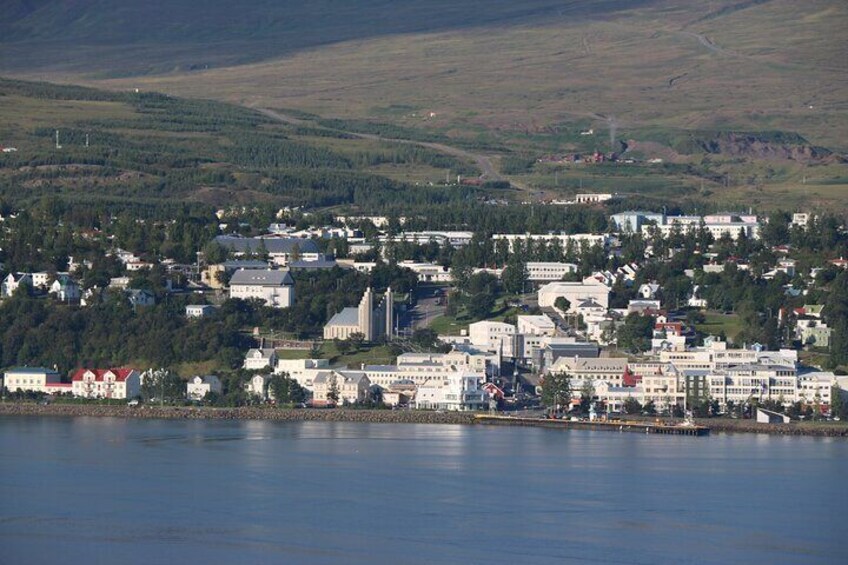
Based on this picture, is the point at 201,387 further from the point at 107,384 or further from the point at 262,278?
the point at 262,278

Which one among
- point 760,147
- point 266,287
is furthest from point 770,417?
point 760,147

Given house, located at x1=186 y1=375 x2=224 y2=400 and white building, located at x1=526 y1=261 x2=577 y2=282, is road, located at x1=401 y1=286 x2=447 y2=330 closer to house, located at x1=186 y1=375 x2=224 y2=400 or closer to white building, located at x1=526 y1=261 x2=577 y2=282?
white building, located at x1=526 y1=261 x2=577 y2=282

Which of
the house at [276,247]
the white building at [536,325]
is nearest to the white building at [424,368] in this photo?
the white building at [536,325]

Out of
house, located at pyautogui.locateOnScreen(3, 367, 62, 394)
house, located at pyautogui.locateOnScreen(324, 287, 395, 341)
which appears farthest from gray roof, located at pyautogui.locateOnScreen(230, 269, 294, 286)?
house, located at pyautogui.locateOnScreen(3, 367, 62, 394)

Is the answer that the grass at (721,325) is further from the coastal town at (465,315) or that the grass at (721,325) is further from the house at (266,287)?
the house at (266,287)

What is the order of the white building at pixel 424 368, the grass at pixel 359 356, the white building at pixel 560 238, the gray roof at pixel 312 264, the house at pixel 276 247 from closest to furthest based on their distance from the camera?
the white building at pixel 424 368 < the grass at pixel 359 356 < the gray roof at pixel 312 264 < the house at pixel 276 247 < the white building at pixel 560 238

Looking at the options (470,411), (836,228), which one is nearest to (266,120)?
(836,228)

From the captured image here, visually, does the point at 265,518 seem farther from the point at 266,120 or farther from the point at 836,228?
the point at 266,120
